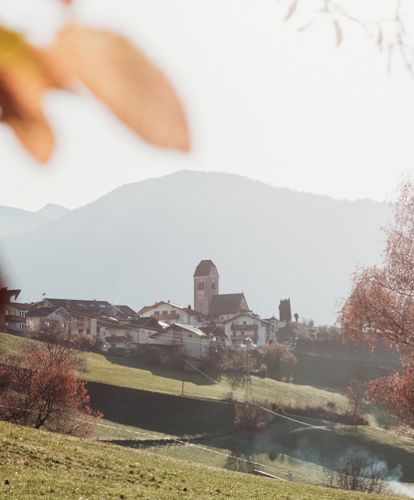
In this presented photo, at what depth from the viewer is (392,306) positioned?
18672 millimetres

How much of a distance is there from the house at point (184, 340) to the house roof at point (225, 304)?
59.4ft

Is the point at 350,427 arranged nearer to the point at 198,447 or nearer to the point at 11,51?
the point at 198,447

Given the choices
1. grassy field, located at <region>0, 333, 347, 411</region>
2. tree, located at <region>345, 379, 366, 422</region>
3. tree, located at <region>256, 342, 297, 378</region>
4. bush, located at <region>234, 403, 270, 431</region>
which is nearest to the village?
grassy field, located at <region>0, 333, 347, 411</region>

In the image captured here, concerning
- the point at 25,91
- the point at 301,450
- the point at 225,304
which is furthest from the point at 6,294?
the point at 225,304

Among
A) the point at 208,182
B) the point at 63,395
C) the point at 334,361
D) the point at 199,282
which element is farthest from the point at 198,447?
the point at 199,282

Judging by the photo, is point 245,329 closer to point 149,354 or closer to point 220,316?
point 220,316

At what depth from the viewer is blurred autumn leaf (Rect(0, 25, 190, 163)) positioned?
0.40 meters

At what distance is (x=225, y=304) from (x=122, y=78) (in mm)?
92941

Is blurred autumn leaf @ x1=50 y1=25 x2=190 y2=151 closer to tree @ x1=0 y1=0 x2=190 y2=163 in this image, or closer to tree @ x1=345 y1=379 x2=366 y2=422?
tree @ x1=0 y1=0 x2=190 y2=163

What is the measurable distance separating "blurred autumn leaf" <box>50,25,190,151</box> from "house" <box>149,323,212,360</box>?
6858 cm

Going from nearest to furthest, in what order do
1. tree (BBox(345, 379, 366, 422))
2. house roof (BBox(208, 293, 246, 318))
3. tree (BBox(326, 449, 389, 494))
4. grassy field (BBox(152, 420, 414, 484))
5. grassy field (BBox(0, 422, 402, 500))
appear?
grassy field (BBox(0, 422, 402, 500)), tree (BBox(326, 449, 389, 494)), grassy field (BBox(152, 420, 414, 484)), tree (BBox(345, 379, 366, 422)), house roof (BBox(208, 293, 246, 318))

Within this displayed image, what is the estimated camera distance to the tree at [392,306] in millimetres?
18578

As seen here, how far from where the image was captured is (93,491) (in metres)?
14.3

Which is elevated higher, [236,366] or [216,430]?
[236,366]
